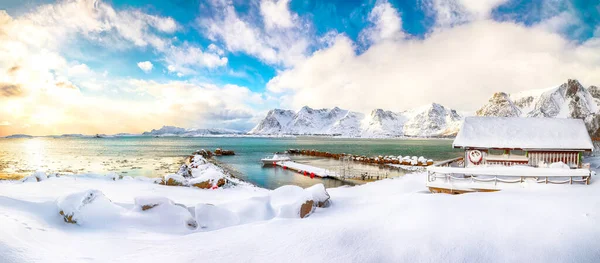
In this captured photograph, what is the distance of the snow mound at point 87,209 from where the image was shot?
7020 millimetres

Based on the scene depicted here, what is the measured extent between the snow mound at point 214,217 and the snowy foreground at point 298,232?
0.03 m

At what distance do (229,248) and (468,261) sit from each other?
15.6 feet

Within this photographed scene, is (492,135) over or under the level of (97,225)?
over

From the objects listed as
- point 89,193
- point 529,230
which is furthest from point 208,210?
point 529,230


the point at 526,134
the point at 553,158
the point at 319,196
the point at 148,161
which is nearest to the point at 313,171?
the point at 526,134

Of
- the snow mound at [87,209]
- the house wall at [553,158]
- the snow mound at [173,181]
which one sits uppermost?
the house wall at [553,158]

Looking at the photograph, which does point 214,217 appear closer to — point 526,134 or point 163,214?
point 163,214

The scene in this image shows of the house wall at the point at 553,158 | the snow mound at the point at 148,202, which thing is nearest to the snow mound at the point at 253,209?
the snow mound at the point at 148,202

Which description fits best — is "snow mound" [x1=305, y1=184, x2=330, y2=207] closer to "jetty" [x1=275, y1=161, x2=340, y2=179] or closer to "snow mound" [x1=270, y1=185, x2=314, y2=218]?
"snow mound" [x1=270, y1=185, x2=314, y2=218]

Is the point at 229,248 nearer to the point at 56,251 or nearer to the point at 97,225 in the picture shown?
the point at 56,251

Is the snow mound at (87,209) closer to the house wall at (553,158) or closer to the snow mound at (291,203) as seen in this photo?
the snow mound at (291,203)

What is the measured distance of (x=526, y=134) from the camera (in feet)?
61.2

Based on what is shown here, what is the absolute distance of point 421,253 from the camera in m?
5.52

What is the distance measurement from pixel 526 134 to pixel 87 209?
943 inches
